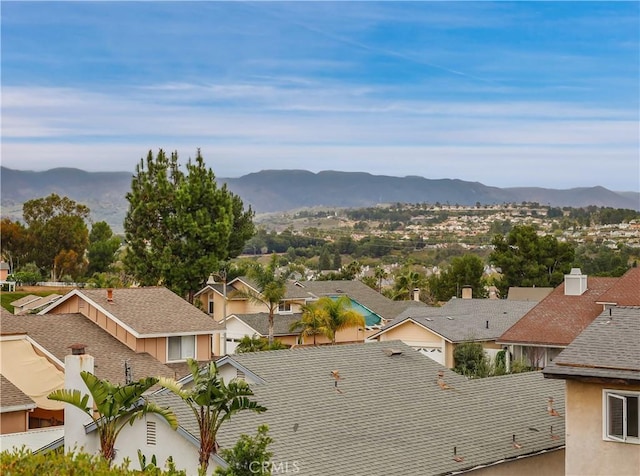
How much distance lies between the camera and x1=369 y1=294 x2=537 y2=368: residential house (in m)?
56.0

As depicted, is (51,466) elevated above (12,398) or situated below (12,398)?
above

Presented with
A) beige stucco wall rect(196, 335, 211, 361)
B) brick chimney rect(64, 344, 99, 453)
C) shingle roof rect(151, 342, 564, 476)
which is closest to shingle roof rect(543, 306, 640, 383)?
shingle roof rect(151, 342, 564, 476)

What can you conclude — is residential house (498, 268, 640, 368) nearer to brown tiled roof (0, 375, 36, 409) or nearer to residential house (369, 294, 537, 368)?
residential house (369, 294, 537, 368)

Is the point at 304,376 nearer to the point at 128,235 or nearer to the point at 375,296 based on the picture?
the point at 128,235

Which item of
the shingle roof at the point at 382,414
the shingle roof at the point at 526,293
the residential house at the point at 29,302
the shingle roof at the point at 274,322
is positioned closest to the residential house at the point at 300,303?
the shingle roof at the point at 274,322

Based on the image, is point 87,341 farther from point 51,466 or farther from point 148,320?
point 51,466

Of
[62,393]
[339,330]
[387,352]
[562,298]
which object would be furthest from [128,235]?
[62,393]

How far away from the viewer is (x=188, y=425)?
859 inches

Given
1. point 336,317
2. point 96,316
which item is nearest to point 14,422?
point 96,316

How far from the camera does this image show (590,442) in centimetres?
1962

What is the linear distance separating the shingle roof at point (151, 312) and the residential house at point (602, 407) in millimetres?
27660

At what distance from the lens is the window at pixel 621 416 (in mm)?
19227

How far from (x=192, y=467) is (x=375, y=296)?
225ft

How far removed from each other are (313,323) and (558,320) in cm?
2206
